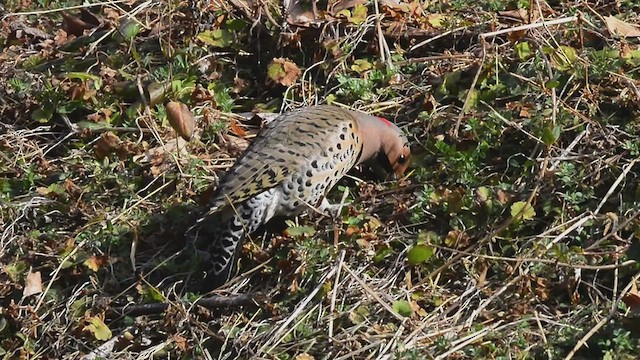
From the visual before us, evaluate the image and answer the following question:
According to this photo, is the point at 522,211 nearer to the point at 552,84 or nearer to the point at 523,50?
the point at 552,84

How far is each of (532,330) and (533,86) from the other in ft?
5.07

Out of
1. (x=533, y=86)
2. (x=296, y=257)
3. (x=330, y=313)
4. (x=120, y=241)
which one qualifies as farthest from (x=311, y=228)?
(x=533, y=86)

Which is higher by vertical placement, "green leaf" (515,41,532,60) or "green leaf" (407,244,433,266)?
"green leaf" (515,41,532,60)

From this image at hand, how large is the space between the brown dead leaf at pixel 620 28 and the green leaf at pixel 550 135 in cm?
95

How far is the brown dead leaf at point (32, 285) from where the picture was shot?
16.4 ft

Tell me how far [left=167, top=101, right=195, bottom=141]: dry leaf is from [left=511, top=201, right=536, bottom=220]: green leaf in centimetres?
175

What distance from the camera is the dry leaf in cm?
559

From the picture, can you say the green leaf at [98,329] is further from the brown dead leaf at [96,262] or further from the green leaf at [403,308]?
the green leaf at [403,308]

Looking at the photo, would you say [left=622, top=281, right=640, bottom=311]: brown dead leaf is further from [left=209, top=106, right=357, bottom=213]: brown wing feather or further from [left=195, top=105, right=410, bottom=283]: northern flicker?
[left=209, top=106, right=357, bottom=213]: brown wing feather

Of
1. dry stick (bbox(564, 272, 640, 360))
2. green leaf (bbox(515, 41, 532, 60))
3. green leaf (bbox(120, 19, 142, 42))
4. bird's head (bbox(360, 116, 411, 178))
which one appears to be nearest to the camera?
dry stick (bbox(564, 272, 640, 360))

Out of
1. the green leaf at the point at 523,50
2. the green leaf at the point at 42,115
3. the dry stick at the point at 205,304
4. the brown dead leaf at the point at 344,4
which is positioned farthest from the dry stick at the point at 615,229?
the green leaf at the point at 42,115

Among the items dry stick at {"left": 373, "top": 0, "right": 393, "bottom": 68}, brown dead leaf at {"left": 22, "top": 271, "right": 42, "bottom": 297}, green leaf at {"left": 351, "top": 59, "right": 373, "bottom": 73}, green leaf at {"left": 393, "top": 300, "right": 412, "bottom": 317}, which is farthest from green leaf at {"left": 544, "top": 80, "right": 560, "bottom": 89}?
brown dead leaf at {"left": 22, "top": 271, "right": 42, "bottom": 297}

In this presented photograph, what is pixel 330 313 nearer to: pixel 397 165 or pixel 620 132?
pixel 397 165

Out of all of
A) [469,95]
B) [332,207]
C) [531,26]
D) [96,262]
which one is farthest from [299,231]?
[531,26]
